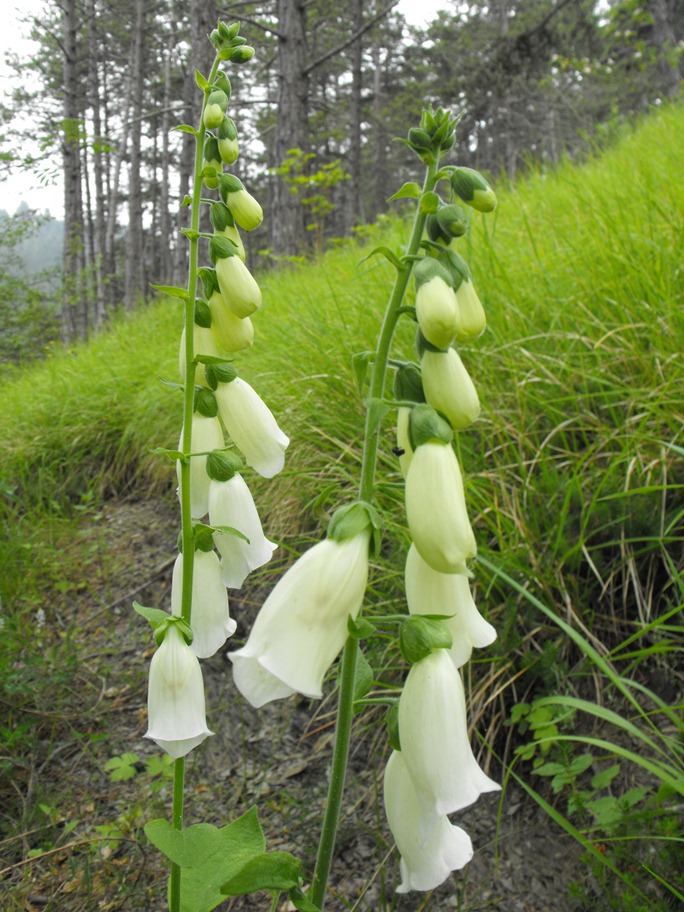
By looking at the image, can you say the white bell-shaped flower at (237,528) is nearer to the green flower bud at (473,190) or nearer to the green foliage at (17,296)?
the green flower bud at (473,190)

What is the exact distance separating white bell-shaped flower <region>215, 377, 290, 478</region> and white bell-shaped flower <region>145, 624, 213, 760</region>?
0.32 meters

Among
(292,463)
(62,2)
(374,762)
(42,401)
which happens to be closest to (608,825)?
(374,762)

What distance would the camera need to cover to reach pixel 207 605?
1.12 m

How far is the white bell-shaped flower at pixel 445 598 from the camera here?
2.78 ft

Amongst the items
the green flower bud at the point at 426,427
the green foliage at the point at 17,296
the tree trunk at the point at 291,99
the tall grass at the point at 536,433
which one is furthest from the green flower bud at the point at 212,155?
the green foliage at the point at 17,296

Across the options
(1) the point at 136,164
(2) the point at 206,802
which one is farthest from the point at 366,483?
(1) the point at 136,164

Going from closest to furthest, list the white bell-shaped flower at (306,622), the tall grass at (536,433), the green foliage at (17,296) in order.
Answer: the white bell-shaped flower at (306,622), the tall grass at (536,433), the green foliage at (17,296)

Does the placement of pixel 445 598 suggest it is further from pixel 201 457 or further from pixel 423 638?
pixel 201 457

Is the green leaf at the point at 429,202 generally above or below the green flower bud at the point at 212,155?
below

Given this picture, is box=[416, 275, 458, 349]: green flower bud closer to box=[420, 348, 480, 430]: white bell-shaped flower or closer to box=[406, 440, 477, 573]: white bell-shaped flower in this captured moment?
box=[420, 348, 480, 430]: white bell-shaped flower

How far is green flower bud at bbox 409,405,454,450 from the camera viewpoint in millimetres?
780

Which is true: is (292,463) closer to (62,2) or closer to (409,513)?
(409,513)

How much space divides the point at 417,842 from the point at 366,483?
48 centimetres

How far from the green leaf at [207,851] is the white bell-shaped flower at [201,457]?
500mm
